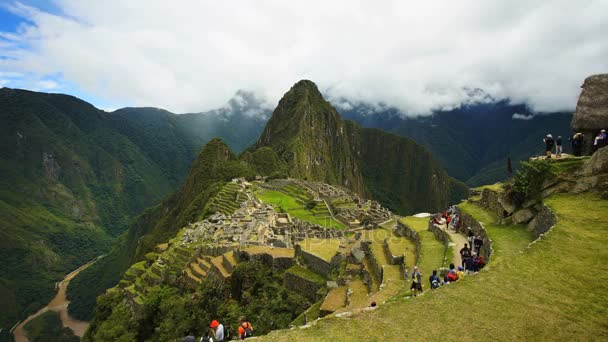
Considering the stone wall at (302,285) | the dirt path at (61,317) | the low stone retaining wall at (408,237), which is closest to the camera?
the low stone retaining wall at (408,237)

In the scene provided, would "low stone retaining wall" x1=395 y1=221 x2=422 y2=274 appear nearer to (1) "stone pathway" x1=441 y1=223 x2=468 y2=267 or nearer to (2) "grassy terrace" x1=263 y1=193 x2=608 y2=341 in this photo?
(1) "stone pathway" x1=441 y1=223 x2=468 y2=267

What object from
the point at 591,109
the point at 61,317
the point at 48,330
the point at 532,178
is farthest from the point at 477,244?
the point at 61,317

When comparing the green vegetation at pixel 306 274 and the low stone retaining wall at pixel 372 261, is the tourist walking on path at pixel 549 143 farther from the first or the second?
the green vegetation at pixel 306 274

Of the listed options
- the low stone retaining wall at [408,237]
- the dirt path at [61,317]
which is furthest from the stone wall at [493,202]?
the dirt path at [61,317]

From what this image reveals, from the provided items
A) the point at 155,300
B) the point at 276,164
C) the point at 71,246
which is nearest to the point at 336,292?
the point at 155,300

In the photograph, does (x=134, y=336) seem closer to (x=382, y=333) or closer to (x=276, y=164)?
(x=382, y=333)

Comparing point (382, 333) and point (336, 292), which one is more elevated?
point (382, 333)

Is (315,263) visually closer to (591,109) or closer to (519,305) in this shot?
(519,305)
